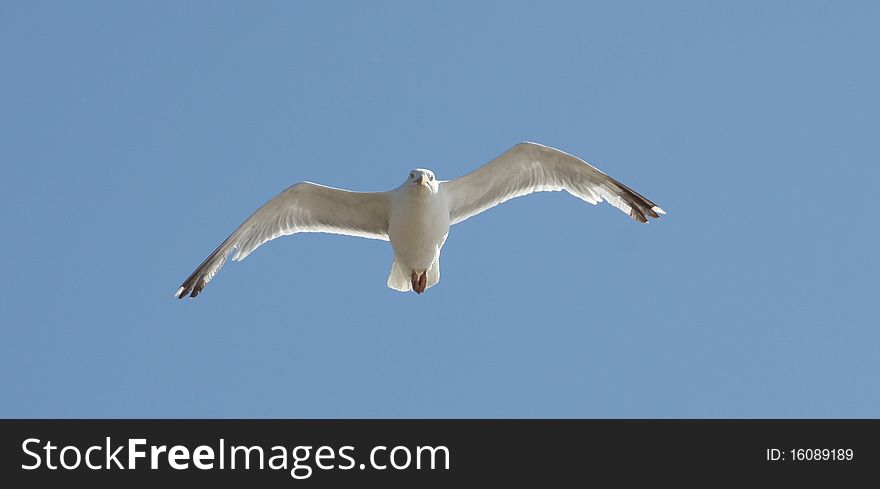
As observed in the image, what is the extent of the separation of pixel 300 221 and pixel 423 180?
6.26ft

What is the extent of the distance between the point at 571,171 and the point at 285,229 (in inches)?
127

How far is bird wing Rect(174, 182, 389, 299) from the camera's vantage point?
13.5 metres

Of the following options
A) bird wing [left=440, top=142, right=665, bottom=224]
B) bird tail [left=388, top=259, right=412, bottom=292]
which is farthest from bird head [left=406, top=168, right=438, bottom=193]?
bird tail [left=388, top=259, right=412, bottom=292]

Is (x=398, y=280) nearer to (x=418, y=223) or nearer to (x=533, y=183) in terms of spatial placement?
(x=418, y=223)

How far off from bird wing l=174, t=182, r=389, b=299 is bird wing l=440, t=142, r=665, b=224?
2.92 feet

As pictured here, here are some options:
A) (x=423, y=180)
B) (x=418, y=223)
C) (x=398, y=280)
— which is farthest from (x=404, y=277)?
(x=423, y=180)

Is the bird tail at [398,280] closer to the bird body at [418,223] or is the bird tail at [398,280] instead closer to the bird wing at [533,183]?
the bird body at [418,223]

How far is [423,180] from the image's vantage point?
12594 mm

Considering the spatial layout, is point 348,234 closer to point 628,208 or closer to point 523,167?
point 523,167
